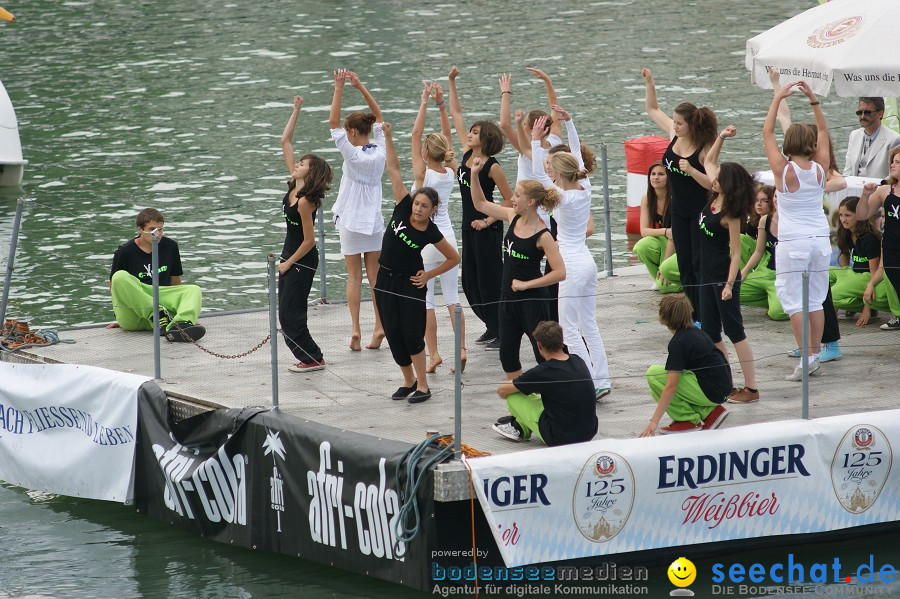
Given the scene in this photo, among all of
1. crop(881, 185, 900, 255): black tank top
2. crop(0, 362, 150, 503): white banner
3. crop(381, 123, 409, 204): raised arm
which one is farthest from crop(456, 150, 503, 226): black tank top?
crop(881, 185, 900, 255): black tank top

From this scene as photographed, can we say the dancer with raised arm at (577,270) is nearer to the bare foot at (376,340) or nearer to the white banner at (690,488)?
the white banner at (690,488)

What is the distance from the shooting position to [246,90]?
2680cm

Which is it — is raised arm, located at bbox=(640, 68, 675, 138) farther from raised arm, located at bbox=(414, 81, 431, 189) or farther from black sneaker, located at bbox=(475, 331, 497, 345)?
black sneaker, located at bbox=(475, 331, 497, 345)

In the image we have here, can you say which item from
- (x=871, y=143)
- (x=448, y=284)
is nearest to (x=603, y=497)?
(x=448, y=284)

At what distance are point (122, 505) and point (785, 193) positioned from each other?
5.46 meters

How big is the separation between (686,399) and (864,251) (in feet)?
11.0

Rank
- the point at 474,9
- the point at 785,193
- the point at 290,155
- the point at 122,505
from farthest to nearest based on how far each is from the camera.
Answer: the point at 474,9 → the point at 290,155 → the point at 122,505 → the point at 785,193

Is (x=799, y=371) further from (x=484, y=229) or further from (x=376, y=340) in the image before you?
(x=376, y=340)

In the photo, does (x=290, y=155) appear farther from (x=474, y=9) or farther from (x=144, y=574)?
(x=474, y=9)

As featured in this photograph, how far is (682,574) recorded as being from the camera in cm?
881

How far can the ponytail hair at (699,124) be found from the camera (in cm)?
1049

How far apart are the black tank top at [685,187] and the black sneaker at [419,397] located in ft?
8.32

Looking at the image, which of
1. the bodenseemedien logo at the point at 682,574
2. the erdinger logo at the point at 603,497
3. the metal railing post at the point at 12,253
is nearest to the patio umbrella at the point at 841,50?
the erdinger logo at the point at 603,497

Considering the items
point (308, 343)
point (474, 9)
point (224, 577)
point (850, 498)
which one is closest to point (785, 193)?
point (850, 498)
